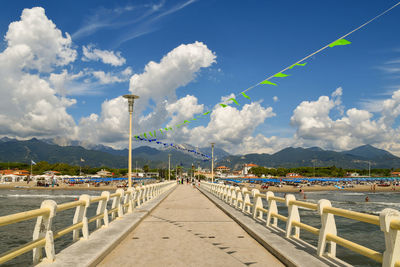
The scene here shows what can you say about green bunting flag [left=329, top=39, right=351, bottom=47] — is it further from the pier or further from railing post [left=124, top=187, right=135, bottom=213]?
railing post [left=124, top=187, right=135, bottom=213]

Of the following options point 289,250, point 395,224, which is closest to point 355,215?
point 395,224

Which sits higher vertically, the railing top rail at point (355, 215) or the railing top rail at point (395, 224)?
the railing top rail at point (395, 224)

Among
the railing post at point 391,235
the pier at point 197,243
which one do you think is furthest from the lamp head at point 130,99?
the railing post at point 391,235

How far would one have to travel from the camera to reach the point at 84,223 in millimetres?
7957

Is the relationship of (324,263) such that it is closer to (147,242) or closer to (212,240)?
(212,240)

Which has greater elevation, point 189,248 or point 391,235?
point 391,235

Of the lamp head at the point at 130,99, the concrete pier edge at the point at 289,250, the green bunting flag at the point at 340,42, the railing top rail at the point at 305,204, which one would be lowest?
the concrete pier edge at the point at 289,250

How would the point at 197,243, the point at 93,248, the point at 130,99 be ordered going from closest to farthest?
the point at 93,248
the point at 197,243
the point at 130,99

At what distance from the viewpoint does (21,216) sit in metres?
4.88

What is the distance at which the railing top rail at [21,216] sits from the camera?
4.42 metres

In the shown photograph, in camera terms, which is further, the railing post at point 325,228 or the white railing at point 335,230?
the railing post at point 325,228

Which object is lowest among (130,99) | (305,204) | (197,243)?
(197,243)

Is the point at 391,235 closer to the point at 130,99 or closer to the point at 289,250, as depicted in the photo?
the point at 289,250

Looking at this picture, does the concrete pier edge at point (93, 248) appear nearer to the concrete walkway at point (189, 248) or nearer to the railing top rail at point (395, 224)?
the concrete walkway at point (189, 248)
